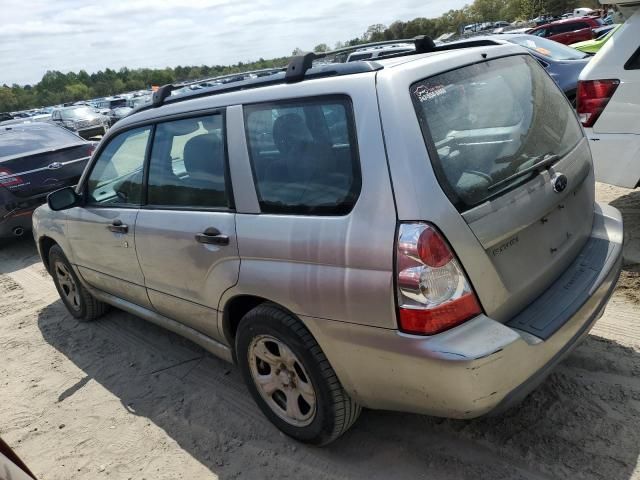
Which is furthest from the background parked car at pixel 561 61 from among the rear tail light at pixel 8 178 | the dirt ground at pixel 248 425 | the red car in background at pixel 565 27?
the red car in background at pixel 565 27

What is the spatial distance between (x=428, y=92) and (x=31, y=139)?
294 inches

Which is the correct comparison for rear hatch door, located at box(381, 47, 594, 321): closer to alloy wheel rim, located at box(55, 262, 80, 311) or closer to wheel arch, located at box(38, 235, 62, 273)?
alloy wheel rim, located at box(55, 262, 80, 311)

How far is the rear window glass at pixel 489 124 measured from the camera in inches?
85.4

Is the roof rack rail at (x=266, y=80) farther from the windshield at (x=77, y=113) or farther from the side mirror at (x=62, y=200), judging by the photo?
the windshield at (x=77, y=113)

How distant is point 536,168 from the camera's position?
2469mm

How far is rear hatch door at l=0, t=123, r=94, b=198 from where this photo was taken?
7.12 m

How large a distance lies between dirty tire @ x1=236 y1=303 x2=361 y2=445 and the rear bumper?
0.28 feet

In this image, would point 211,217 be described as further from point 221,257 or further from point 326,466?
point 326,466

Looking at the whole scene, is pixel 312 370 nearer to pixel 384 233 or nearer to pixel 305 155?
pixel 384 233

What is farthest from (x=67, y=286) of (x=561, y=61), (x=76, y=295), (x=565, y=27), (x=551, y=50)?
(x=565, y=27)

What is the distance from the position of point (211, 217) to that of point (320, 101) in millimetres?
869

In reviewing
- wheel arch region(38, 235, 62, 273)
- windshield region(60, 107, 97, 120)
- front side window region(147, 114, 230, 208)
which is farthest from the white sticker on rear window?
windshield region(60, 107, 97, 120)

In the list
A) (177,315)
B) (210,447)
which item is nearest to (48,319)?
(177,315)

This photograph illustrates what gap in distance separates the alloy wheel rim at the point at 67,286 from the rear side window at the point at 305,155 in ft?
9.26
